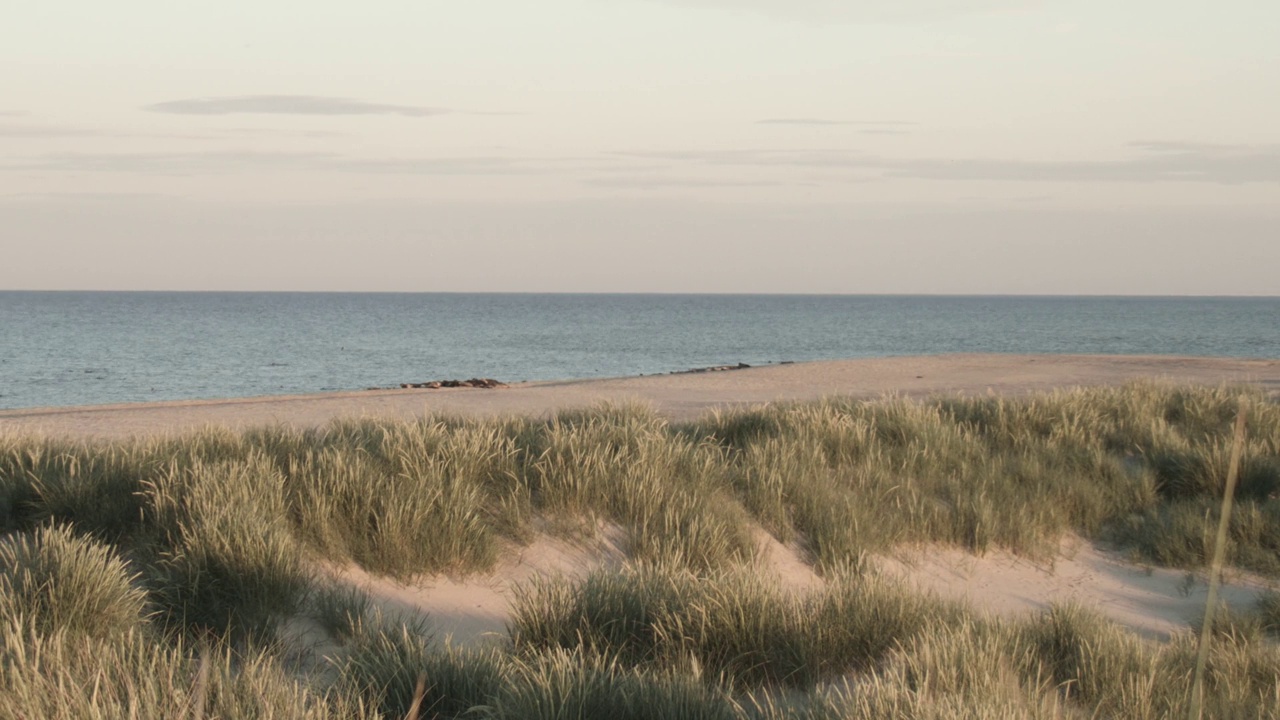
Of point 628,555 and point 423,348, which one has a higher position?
→ point 628,555

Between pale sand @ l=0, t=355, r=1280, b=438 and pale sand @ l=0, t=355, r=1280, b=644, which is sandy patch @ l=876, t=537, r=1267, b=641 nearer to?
pale sand @ l=0, t=355, r=1280, b=644

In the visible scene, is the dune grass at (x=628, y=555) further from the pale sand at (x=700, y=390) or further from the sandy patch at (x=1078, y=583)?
the pale sand at (x=700, y=390)

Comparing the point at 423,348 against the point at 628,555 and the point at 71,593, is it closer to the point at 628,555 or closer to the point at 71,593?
the point at 628,555

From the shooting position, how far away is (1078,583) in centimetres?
811

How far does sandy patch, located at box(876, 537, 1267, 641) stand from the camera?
7473 millimetres

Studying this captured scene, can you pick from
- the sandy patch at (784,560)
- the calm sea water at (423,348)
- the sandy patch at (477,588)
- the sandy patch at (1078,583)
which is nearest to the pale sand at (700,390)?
the sandy patch at (1078,583)

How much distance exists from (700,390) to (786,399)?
5139 millimetres

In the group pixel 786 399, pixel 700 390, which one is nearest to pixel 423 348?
pixel 700 390

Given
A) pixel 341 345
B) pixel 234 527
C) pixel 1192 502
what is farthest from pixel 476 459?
pixel 341 345

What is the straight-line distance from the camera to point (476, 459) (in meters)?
7.87

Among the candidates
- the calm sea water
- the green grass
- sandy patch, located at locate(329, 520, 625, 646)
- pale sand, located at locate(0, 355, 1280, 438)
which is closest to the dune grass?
the green grass

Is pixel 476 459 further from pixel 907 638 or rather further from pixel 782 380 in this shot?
pixel 782 380

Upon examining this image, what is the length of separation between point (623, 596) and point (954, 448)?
542 cm

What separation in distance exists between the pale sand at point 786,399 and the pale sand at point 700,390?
47mm
